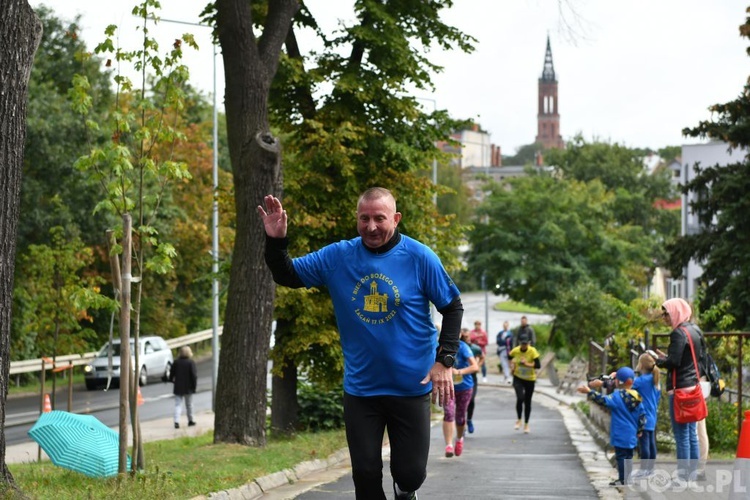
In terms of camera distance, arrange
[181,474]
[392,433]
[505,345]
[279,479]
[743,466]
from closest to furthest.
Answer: [392,433]
[743,466]
[181,474]
[279,479]
[505,345]

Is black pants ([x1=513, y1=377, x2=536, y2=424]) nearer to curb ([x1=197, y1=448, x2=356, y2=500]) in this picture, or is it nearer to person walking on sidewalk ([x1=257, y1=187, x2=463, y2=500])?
curb ([x1=197, y1=448, x2=356, y2=500])

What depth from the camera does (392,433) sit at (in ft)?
22.4

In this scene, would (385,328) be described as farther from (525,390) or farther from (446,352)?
(525,390)

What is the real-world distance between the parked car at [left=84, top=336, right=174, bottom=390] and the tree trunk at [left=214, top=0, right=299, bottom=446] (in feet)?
79.8

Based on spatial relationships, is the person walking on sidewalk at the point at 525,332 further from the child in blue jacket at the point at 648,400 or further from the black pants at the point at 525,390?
the child in blue jacket at the point at 648,400

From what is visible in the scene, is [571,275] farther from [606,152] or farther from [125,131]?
[125,131]

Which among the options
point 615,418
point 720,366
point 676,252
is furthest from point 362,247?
point 676,252

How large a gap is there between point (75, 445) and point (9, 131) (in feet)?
10.5

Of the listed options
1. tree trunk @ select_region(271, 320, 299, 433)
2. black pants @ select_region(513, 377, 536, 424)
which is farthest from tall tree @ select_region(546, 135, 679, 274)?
tree trunk @ select_region(271, 320, 299, 433)

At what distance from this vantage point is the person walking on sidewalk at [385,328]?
21.8 ft

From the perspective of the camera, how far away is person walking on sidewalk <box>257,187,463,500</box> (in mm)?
6641

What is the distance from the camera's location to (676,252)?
33875 millimetres

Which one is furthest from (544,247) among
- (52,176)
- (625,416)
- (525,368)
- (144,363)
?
(625,416)

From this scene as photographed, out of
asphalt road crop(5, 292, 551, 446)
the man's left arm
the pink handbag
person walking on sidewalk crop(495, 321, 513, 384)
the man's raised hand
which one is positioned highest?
the man's raised hand
